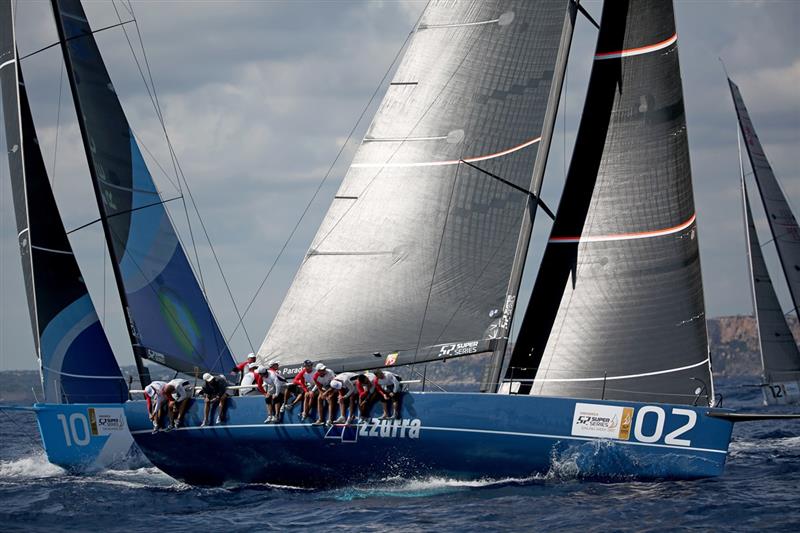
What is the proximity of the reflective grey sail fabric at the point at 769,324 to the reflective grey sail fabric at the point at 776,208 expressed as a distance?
565 millimetres

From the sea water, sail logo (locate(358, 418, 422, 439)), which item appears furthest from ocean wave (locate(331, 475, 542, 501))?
sail logo (locate(358, 418, 422, 439))

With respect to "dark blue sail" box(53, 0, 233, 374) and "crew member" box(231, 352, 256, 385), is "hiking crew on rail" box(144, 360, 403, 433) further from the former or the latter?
"dark blue sail" box(53, 0, 233, 374)

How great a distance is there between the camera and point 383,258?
56.2 ft

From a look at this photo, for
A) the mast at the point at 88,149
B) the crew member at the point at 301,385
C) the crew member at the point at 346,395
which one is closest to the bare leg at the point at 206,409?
the crew member at the point at 301,385

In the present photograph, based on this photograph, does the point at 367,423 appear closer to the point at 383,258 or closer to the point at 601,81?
the point at 383,258

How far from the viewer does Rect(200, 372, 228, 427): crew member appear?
17.0 meters

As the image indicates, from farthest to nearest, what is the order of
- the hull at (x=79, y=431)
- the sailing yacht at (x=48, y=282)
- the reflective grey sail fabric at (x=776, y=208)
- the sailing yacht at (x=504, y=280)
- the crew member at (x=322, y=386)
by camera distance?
the reflective grey sail fabric at (x=776, y=208)
the sailing yacht at (x=48, y=282)
the hull at (x=79, y=431)
the crew member at (x=322, y=386)
the sailing yacht at (x=504, y=280)

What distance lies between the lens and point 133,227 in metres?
21.8

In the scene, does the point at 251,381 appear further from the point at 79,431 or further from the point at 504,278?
the point at 79,431

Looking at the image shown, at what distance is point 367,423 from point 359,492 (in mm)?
963

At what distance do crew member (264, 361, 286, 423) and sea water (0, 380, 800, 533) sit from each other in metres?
1.07

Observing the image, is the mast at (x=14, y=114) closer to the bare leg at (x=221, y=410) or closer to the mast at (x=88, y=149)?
the mast at (x=88, y=149)

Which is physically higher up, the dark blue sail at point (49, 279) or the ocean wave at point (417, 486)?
the dark blue sail at point (49, 279)

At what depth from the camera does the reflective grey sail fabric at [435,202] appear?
16.8m
